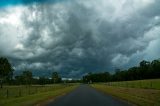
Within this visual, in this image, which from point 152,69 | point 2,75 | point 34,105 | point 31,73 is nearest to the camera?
point 34,105

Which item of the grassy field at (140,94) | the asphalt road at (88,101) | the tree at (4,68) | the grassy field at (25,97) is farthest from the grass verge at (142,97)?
the tree at (4,68)

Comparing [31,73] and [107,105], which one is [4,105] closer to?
[107,105]

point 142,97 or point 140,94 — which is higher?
point 140,94

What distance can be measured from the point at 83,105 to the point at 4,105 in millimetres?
7644

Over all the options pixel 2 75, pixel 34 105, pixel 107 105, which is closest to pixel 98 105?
pixel 107 105

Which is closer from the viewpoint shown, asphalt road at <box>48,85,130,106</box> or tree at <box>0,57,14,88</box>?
asphalt road at <box>48,85,130,106</box>

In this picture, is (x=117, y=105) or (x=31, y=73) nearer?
(x=117, y=105)

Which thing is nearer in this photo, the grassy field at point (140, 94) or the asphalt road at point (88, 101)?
the asphalt road at point (88, 101)

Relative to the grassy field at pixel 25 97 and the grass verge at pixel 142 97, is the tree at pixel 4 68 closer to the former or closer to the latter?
the grassy field at pixel 25 97

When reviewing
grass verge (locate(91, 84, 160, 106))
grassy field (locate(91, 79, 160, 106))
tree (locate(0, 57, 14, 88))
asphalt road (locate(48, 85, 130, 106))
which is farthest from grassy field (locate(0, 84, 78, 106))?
tree (locate(0, 57, 14, 88))

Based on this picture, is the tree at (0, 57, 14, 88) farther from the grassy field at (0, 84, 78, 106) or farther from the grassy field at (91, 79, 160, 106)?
the grassy field at (91, 79, 160, 106)

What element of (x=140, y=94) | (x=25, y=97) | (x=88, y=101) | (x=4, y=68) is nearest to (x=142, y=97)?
(x=140, y=94)

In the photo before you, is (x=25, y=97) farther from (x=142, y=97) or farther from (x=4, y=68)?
(x=4, y=68)

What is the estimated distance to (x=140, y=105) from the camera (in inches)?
1008
